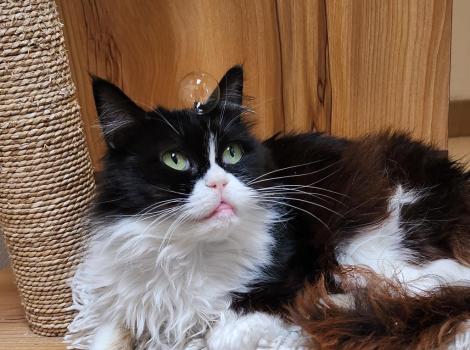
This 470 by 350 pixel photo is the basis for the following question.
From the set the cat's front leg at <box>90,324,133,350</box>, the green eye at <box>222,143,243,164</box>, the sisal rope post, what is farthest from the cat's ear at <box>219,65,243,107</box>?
the cat's front leg at <box>90,324,133,350</box>

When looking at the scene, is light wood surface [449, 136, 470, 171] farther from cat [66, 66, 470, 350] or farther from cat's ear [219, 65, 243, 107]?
cat's ear [219, 65, 243, 107]

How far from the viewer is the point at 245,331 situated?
3.12 ft

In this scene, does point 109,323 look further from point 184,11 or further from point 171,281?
point 184,11

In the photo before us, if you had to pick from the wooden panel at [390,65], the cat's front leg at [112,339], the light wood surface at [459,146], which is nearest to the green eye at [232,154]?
the cat's front leg at [112,339]

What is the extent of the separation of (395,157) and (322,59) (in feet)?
1.60

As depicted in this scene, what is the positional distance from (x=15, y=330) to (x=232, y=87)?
0.81 m

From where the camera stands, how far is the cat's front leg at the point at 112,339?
1.03 meters

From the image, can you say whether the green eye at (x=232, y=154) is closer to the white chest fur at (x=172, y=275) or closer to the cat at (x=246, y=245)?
the cat at (x=246, y=245)

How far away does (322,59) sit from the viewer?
5.31 ft

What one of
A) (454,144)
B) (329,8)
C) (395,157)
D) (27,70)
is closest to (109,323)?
(27,70)

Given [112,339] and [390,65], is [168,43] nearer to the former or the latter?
[390,65]

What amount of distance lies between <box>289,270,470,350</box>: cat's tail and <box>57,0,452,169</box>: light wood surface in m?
0.81

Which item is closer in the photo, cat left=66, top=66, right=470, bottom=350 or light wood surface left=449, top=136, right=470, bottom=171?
cat left=66, top=66, right=470, bottom=350

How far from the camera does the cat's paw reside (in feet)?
3.10
